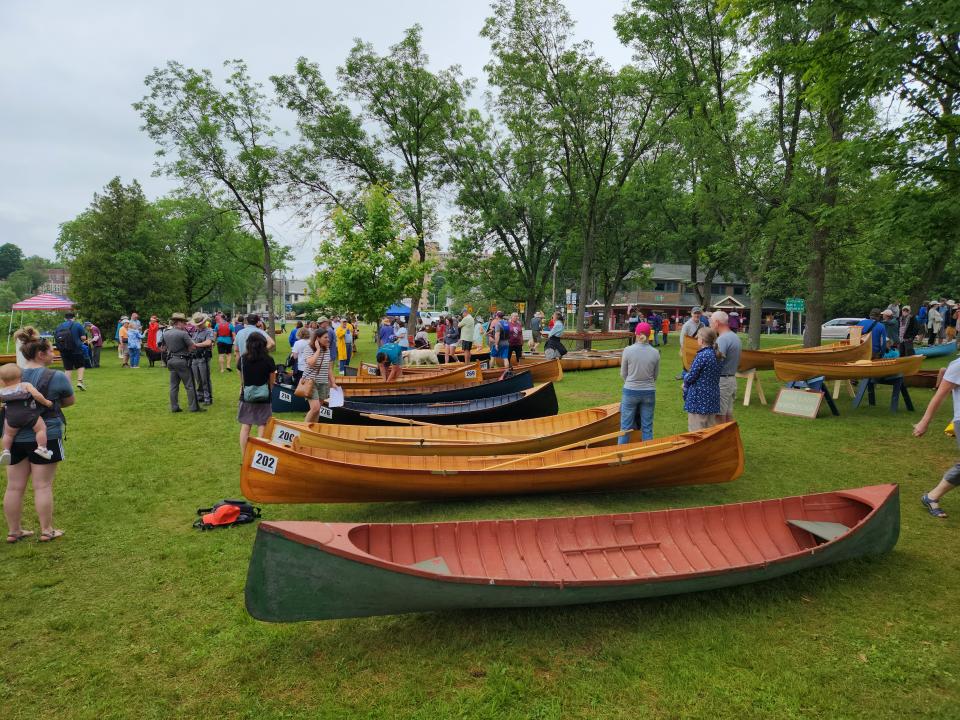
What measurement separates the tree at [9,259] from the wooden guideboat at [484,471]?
17311cm

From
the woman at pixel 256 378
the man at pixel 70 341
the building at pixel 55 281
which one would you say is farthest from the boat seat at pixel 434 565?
the building at pixel 55 281

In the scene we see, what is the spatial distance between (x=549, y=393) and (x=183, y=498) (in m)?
5.97

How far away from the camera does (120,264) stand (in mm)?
27656

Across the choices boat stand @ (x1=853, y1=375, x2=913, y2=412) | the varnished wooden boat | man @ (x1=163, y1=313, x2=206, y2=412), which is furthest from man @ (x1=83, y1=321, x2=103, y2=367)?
boat stand @ (x1=853, y1=375, x2=913, y2=412)

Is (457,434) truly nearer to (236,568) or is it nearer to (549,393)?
(549,393)

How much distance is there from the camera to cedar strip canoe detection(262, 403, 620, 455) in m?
6.86

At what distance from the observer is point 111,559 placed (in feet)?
16.3

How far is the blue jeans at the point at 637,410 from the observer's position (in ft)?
23.9

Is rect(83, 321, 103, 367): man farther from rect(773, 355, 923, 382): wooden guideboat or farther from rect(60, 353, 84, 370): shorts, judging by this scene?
rect(773, 355, 923, 382): wooden guideboat

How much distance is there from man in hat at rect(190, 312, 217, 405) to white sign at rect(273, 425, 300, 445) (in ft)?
20.2

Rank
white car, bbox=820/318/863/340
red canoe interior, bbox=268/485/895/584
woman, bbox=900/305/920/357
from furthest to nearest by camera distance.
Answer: white car, bbox=820/318/863/340 < woman, bbox=900/305/920/357 < red canoe interior, bbox=268/485/895/584

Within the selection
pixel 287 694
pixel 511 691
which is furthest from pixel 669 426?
pixel 287 694

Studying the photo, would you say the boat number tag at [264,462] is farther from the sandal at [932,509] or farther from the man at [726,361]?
the sandal at [932,509]

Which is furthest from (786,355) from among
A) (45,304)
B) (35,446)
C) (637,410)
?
(45,304)
